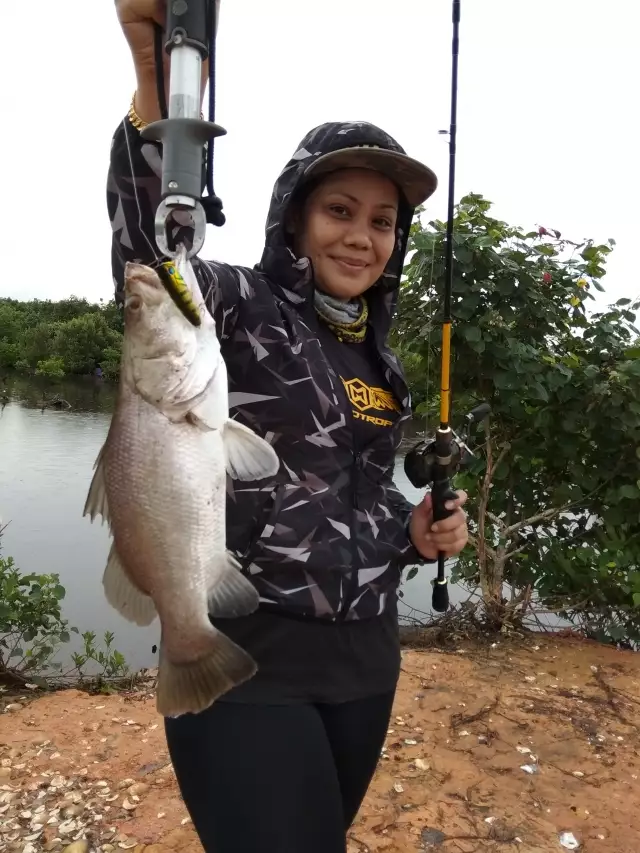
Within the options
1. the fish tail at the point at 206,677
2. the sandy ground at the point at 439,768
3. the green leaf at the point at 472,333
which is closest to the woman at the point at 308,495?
the fish tail at the point at 206,677

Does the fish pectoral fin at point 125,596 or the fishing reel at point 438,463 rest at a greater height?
the fishing reel at point 438,463

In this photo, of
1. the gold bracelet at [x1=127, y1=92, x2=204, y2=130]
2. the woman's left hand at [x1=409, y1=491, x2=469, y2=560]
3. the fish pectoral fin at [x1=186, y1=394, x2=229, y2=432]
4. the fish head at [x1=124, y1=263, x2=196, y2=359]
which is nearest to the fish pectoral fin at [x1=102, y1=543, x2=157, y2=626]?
the fish pectoral fin at [x1=186, y1=394, x2=229, y2=432]

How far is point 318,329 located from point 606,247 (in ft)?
12.9

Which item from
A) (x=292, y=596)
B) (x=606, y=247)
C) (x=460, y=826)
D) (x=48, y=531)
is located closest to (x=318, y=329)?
(x=292, y=596)

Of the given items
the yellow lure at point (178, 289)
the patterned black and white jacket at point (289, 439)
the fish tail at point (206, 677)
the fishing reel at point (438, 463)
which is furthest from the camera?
the fishing reel at point (438, 463)

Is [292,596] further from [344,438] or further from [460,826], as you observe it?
[460,826]

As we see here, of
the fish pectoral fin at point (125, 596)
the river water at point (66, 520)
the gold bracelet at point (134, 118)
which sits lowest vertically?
the river water at point (66, 520)

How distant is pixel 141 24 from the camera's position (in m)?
1.42

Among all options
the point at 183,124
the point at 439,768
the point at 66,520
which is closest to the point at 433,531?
the point at 183,124

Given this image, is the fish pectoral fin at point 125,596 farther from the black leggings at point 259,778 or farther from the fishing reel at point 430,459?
the fishing reel at point 430,459

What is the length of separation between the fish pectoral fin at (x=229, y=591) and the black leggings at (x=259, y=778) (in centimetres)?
23

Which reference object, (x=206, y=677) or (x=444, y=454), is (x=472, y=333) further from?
(x=206, y=677)

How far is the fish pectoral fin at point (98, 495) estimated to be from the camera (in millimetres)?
1504

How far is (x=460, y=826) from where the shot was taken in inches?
124
